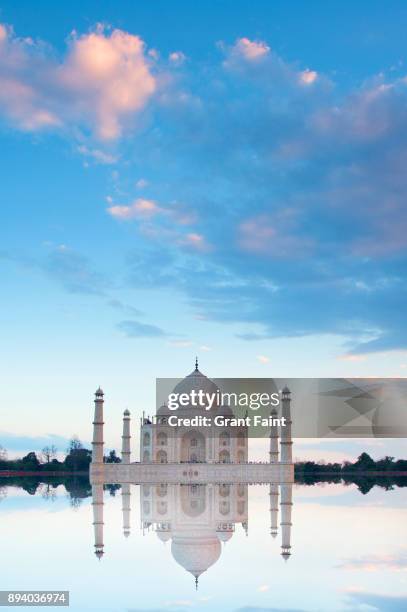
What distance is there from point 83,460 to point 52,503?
37636mm

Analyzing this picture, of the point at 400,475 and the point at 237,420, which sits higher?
the point at 237,420

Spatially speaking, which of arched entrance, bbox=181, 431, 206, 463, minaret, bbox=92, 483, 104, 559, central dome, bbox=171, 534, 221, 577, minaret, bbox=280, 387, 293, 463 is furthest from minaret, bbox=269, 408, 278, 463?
central dome, bbox=171, 534, 221, 577

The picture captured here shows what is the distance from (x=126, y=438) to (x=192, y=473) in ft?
16.8

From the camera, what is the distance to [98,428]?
4419cm

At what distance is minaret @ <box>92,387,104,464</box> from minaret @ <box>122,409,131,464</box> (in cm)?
414

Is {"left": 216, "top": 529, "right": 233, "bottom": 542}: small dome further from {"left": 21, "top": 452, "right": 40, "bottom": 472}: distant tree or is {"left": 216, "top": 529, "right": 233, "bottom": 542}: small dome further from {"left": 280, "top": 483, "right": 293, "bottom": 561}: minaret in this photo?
{"left": 21, "top": 452, "right": 40, "bottom": 472}: distant tree

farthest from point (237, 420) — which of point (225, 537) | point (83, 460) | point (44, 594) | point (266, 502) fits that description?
point (44, 594)

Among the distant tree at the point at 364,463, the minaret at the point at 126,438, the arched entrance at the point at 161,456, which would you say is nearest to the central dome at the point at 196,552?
the minaret at the point at 126,438

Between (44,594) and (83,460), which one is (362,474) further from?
(44,594)

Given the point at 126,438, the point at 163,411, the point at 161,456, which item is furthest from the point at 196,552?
the point at 163,411

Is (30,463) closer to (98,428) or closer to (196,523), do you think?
(98,428)

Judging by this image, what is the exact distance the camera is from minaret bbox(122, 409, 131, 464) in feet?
159

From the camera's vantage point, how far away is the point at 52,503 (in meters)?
24.6

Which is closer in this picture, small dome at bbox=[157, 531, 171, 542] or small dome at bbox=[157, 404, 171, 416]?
small dome at bbox=[157, 531, 171, 542]
